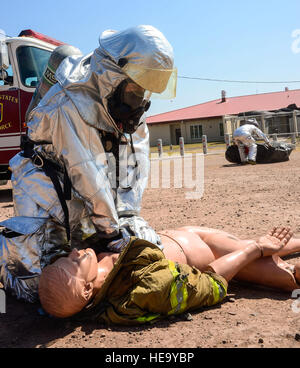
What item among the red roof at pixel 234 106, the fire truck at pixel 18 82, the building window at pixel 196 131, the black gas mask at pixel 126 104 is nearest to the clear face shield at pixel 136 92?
the black gas mask at pixel 126 104

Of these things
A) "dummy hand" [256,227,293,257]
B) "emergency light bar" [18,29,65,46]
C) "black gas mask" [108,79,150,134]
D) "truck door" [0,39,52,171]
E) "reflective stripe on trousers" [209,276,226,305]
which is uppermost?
"emergency light bar" [18,29,65,46]

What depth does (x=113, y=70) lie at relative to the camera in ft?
9.51

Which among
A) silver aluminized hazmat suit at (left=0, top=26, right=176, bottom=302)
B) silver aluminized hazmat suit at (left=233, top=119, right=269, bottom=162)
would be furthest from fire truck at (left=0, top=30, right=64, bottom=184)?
silver aluminized hazmat suit at (left=233, top=119, right=269, bottom=162)

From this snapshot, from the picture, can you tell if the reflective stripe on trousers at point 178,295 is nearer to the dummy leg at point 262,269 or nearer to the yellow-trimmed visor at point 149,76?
the dummy leg at point 262,269

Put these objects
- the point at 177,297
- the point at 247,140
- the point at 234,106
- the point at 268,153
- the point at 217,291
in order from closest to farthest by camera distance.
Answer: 1. the point at 177,297
2. the point at 217,291
3. the point at 247,140
4. the point at 268,153
5. the point at 234,106

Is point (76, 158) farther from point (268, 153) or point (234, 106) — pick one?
point (234, 106)

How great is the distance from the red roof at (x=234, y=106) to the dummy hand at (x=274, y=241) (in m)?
31.4

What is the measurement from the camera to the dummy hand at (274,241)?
2900mm

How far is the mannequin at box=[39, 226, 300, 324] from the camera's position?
2.44 metres

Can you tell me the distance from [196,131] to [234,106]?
3929 millimetres

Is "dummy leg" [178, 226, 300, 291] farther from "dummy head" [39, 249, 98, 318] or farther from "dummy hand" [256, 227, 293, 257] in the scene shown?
"dummy head" [39, 249, 98, 318]

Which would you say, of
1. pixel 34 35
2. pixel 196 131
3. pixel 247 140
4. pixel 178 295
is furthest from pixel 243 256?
pixel 196 131

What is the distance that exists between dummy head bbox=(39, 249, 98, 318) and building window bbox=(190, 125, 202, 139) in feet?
110

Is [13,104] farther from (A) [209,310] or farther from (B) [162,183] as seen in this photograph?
(A) [209,310]
